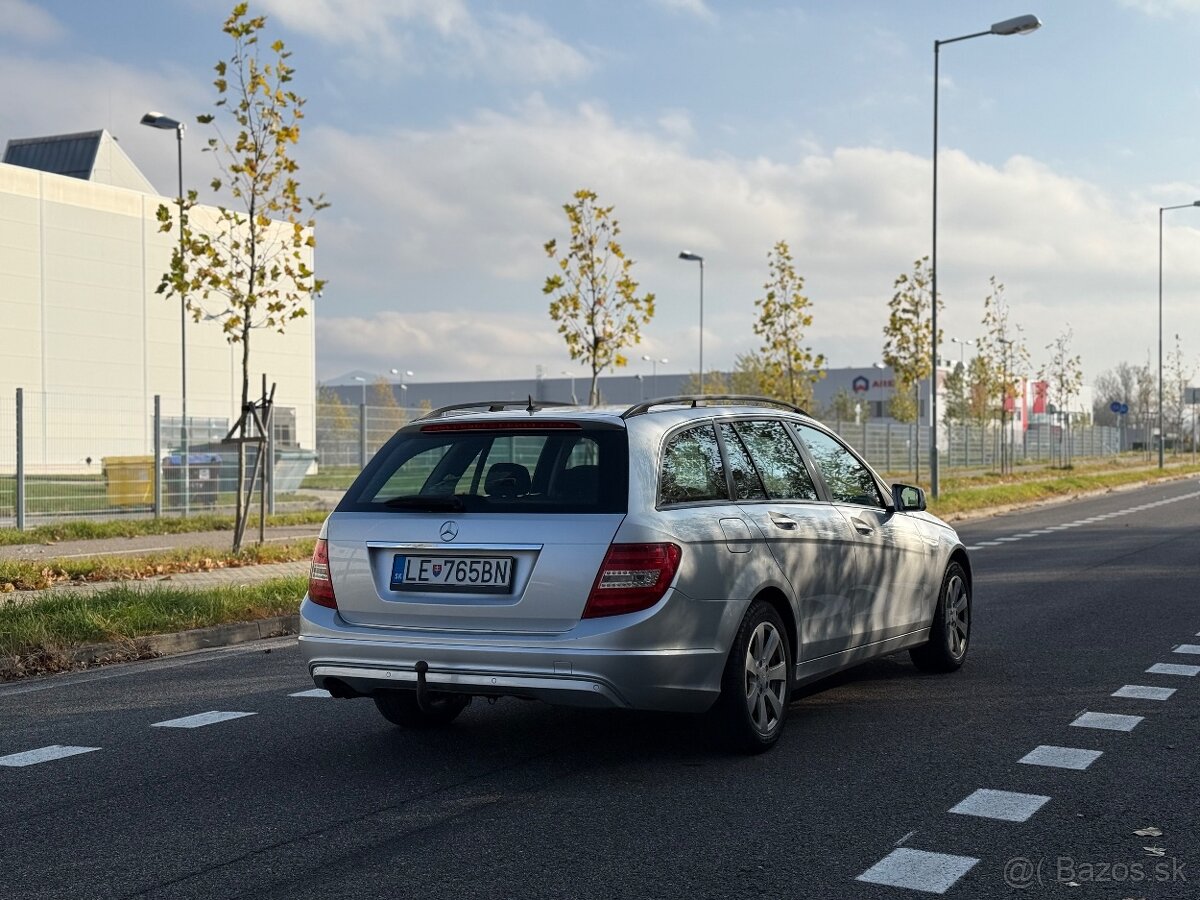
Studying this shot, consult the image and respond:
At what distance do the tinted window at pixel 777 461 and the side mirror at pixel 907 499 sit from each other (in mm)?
884

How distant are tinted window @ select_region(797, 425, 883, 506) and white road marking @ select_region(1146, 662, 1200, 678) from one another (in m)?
2.15

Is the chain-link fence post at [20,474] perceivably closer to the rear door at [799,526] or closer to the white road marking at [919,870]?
the rear door at [799,526]

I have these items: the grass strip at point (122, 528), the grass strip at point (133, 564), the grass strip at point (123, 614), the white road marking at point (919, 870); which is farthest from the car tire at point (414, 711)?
the grass strip at point (122, 528)

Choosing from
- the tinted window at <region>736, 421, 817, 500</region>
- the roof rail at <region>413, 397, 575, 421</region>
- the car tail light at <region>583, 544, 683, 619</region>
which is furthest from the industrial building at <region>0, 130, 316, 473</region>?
the car tail light at <region>583, 544, 683, 619</region>

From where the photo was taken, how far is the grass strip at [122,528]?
62.7 feet

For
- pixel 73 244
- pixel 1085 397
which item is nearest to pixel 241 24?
pixel 73 244

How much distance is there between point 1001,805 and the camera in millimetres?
5316

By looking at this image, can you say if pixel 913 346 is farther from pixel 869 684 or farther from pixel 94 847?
pixel 94 847

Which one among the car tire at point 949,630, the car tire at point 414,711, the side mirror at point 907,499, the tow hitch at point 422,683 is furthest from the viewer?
the car tire at point 949,630

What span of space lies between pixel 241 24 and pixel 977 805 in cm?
1339

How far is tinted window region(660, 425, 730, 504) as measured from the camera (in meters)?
6.07

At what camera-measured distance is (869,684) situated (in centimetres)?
819

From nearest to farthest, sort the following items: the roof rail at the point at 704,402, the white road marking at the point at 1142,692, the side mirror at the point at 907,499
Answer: the roof rail at the point at 704,402, the white road marking at the point at 1142,692, the side mirror at the point at 907,499

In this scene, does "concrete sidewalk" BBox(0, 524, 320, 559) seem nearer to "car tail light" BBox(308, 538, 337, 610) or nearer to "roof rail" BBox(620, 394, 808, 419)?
"car tail light" BBox(308, 538, 337, 610)
